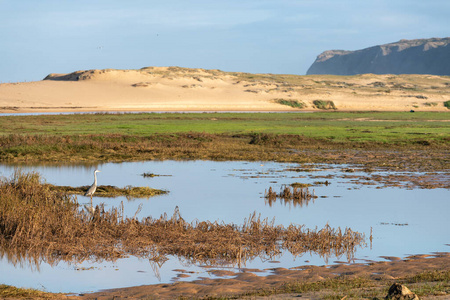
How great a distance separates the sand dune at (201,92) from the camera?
99750 mm

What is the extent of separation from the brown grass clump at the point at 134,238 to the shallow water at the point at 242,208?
0.39 meters

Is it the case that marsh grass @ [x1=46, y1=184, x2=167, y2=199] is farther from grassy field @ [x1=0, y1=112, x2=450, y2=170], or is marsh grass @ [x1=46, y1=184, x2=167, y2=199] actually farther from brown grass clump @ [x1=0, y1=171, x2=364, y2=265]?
grassy field @ [x1=0, y1=112, x2=450, y2=170]

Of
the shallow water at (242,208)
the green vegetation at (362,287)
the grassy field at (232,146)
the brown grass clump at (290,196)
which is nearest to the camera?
the green vegetation at (362,287)

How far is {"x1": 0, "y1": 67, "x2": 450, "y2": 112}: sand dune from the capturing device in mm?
99750

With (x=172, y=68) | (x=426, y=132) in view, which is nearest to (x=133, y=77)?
(x=172, y=68)

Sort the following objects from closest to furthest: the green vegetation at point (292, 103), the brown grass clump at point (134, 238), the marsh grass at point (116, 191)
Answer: the brown grass clump at point (134, 238)
the marsh grass at point (116, 191)
the green vegetation at point (292, 103)

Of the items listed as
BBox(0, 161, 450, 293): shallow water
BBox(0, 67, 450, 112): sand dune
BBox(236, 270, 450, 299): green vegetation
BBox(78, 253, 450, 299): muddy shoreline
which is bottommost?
BBox(0, 161, 450, 293): shallow water

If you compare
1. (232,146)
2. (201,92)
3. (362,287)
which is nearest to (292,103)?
(201,92)

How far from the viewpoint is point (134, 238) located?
541 inches

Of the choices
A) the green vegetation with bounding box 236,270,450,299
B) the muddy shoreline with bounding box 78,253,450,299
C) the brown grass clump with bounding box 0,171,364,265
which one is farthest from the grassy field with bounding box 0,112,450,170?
the green vegetation with bounding box 236,270,450,299

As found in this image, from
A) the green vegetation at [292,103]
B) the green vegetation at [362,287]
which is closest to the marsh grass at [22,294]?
the green vegetation at [362,287]

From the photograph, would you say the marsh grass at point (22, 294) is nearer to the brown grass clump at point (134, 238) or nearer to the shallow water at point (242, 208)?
the shallow water at point (242, 208)

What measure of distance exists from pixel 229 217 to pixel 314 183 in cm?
754

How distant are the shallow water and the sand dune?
57934mm
